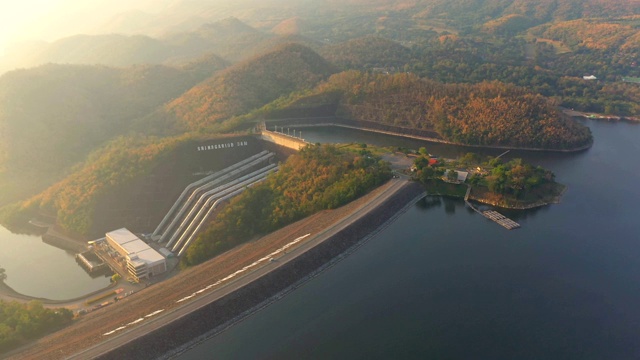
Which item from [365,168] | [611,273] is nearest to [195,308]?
[365,168]

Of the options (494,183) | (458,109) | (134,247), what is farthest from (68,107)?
(494,183)

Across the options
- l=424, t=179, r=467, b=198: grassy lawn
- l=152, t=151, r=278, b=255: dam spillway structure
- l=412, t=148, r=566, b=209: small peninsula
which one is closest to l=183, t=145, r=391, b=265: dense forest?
l=152, t=151, r=278, b=255: dam spillway structure

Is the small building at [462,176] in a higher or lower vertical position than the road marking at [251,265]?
lower

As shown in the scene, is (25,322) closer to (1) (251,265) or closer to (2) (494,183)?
(1) (251,265)

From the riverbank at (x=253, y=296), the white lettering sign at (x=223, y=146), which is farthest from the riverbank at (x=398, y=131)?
the riverbank at (x=253, y=296)

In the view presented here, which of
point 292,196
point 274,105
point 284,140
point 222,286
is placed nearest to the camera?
point 222,286

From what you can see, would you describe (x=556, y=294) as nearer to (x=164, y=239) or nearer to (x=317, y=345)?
(x=317, y=345)

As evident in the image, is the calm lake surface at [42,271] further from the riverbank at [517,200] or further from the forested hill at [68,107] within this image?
the riverbank at [517,200]

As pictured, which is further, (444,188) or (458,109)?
(458,109)
